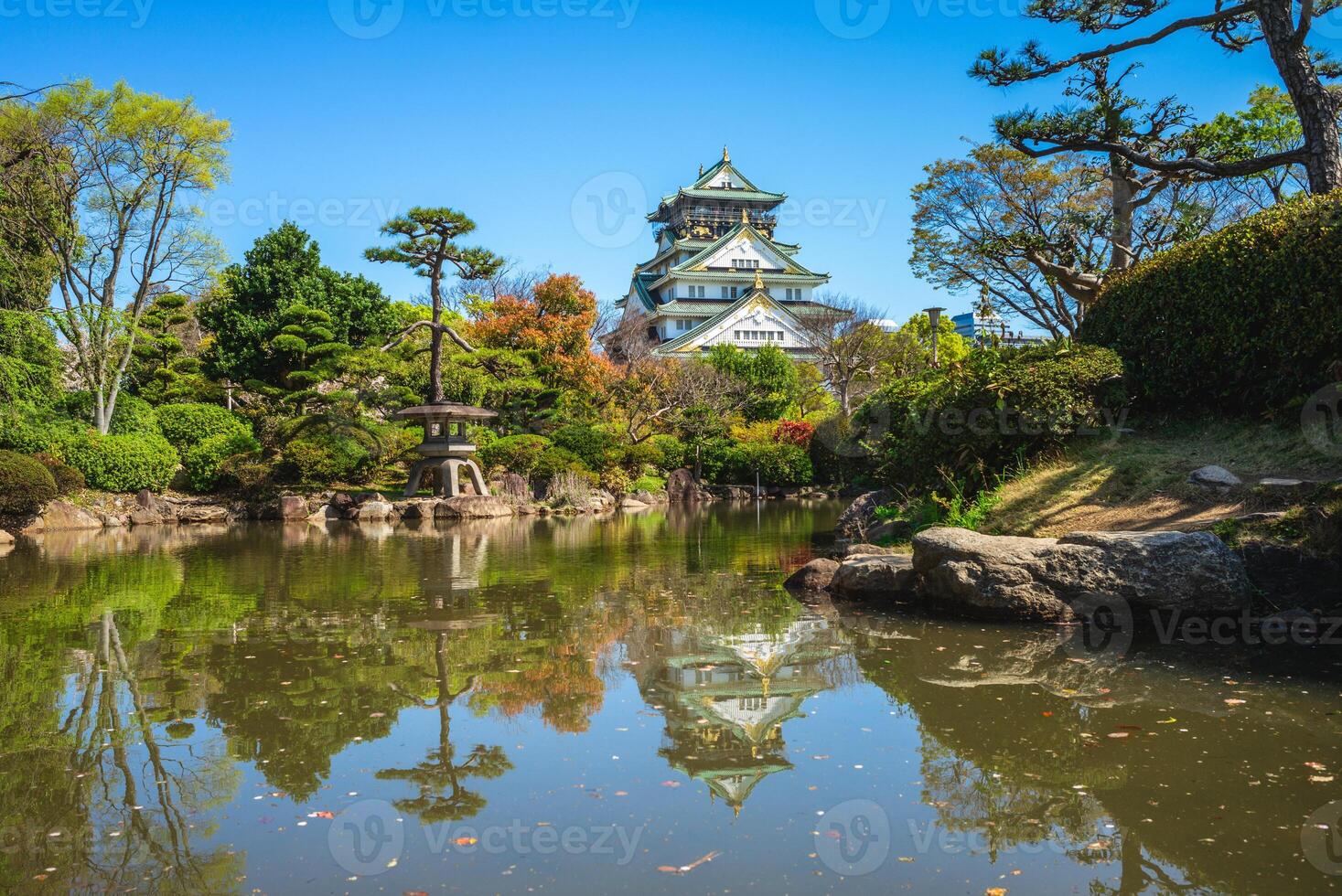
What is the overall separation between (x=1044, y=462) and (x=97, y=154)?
23.0m

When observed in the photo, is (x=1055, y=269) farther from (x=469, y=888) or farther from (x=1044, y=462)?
(x=469, y=888)

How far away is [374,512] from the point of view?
1862 cm

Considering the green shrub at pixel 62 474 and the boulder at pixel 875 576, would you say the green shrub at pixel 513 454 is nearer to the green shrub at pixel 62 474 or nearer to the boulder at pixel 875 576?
the green shrub at pixel 62 474

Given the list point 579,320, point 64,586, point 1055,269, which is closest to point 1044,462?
point 1055,269

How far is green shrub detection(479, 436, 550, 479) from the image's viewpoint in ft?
73.7

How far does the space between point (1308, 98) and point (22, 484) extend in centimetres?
1823

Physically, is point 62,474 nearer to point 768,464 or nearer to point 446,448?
point 446,448

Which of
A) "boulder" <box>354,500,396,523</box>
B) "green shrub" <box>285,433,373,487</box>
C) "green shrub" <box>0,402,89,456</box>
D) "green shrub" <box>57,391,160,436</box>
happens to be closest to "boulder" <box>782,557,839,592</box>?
"boulder" <box>354,500,396,523</box>

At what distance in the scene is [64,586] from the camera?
9047 millimetres

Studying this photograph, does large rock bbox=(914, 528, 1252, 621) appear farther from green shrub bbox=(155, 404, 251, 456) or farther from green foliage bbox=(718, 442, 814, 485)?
green foliage bbox=(718, 442, 814, 485)

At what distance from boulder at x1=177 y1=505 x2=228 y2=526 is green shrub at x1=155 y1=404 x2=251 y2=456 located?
2.09 meters

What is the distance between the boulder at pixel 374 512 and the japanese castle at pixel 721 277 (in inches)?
757

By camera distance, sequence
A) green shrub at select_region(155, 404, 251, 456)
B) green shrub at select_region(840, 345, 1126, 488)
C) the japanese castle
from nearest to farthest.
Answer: green shrub at select_region(840, 345, 1126, 488) → green shrub at select_region(155, 404, 251, 456) → the japanese castle

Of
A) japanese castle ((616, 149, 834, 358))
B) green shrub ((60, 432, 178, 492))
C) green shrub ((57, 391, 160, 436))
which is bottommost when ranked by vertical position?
green shrub ((60, 432, 178, 492))
